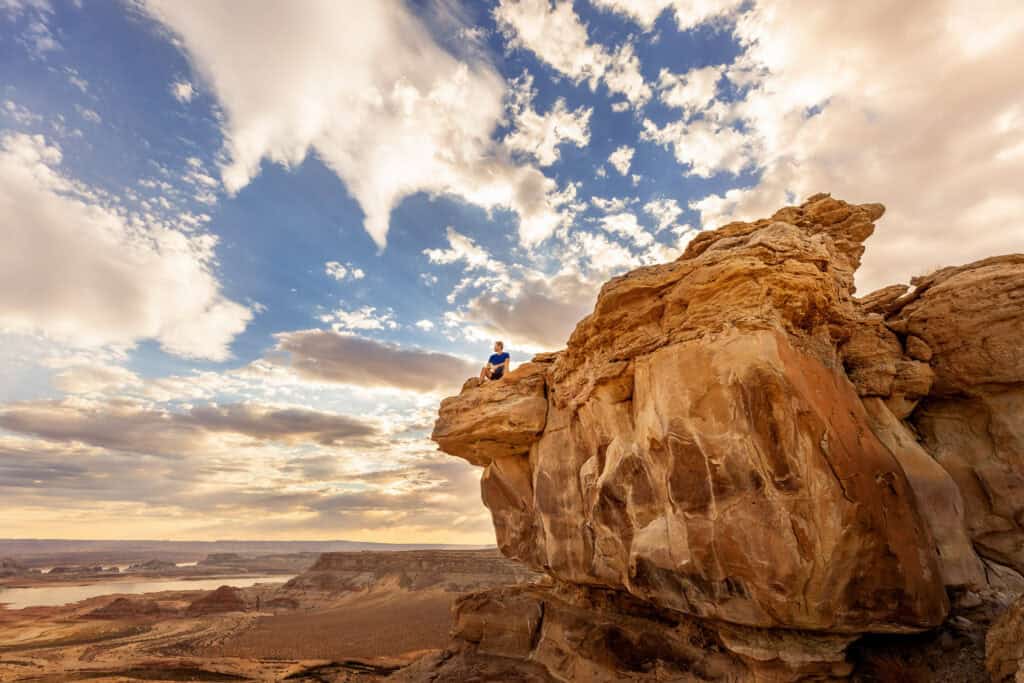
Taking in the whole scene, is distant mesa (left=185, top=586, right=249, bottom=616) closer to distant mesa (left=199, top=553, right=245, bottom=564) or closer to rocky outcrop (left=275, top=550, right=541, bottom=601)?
rocky outcrop (left=275, top=550, right=541, bottom=601)

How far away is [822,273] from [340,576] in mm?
64359

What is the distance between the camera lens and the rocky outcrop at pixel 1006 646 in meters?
4.92

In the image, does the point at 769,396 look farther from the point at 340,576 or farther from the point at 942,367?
the point at 340,576

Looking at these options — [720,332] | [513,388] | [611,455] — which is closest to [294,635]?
[513,388]

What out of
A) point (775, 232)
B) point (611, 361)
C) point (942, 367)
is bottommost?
point (942, 367)

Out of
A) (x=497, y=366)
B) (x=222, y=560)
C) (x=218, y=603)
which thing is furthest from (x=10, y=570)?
(x=497, y=366)

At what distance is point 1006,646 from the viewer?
16.7 feet

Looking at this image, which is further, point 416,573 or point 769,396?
point 416,573

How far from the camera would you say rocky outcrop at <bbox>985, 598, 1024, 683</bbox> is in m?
4.92

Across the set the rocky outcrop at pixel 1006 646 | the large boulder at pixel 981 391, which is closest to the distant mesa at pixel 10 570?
the rocky outcrop at pixel 1006 646

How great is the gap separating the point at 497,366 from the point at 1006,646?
34.2 ft

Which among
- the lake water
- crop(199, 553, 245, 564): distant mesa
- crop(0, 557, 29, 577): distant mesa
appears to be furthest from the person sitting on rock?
crop(199, 553, 245, 564): distant mesa

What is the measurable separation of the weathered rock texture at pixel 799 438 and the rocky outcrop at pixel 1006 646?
63cm

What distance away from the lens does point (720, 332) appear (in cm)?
693
